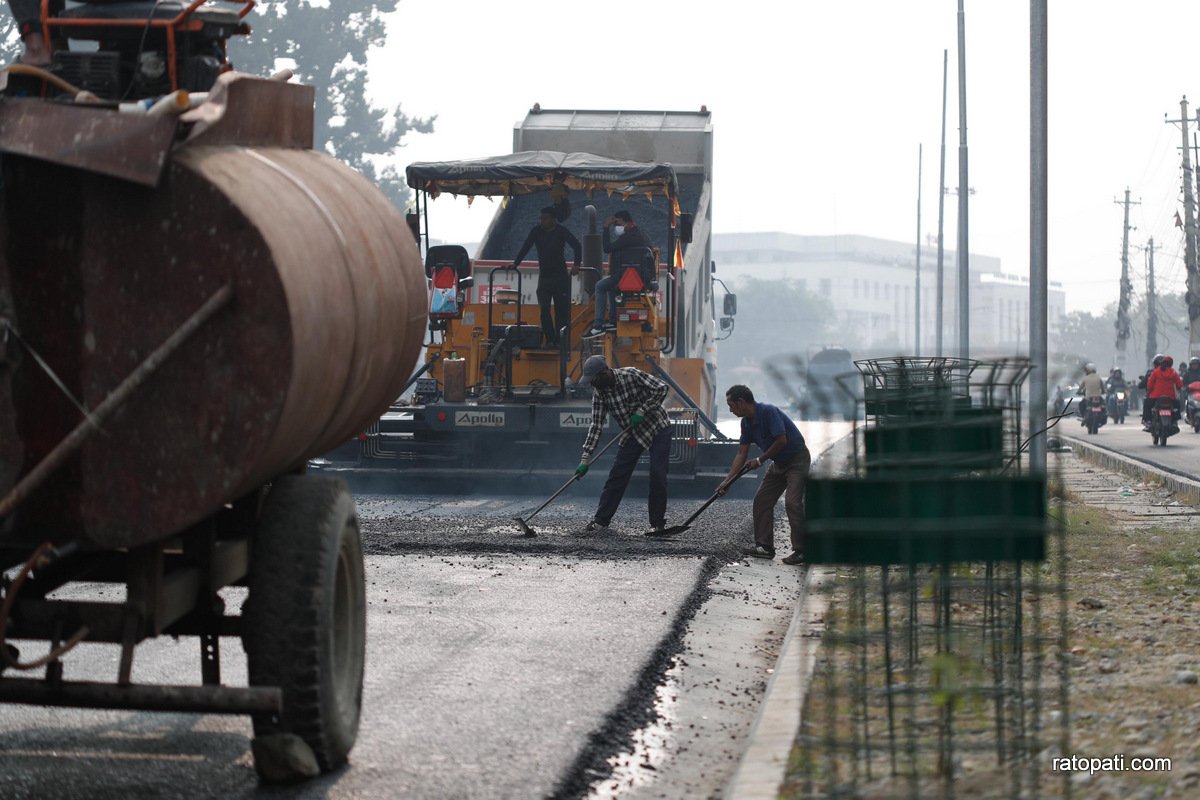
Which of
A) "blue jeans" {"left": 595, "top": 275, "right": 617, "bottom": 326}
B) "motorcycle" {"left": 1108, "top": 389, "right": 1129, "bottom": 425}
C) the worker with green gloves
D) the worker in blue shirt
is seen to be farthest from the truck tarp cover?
"motorcycle" {"left": 1108, "top": 389, "right": 1129, "bottom": 425}

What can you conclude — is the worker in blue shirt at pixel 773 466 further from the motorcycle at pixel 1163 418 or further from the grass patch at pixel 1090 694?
the motorcycle at pixel 1163 418

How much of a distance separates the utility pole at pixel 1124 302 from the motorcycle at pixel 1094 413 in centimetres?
3197

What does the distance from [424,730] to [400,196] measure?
4537 centimetres

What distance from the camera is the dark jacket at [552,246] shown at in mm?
17547

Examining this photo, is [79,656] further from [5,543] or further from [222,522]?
[5,543]

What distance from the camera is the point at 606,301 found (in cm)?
1750

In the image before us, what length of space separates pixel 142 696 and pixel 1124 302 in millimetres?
73679

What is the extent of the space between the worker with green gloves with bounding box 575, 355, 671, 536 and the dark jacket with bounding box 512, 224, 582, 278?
4.00 m

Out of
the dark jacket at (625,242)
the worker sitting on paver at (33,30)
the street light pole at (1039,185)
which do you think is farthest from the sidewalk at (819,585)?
the dark jacket at (625,242)

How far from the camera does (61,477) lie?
480 cm

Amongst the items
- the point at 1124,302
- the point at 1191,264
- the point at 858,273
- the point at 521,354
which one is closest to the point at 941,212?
the point at 1191,264

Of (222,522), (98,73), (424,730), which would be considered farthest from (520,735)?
(98,73)

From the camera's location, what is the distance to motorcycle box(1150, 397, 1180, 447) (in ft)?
94.4
